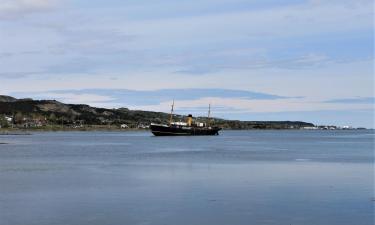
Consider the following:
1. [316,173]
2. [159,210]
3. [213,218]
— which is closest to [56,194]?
[159,210]

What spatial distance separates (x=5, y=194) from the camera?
21.8 m

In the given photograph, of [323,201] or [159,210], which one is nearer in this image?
[159,210]

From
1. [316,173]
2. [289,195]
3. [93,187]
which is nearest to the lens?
[289,195]

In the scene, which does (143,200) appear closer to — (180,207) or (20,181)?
(180,207)

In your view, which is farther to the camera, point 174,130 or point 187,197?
point 174,130

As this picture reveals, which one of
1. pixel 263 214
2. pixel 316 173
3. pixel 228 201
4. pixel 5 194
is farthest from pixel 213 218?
pixel 316 173

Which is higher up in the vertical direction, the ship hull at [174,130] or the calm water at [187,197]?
the ship hull at [174,130]

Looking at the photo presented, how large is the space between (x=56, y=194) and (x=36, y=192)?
104cm

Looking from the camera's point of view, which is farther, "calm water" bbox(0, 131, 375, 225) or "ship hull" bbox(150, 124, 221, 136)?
"ship hull" bbox(150, 124, 221, 136)

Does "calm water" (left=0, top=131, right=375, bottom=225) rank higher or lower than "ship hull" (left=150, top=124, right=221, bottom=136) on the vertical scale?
lower

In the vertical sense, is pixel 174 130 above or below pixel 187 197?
above

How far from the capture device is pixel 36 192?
22234 millimetres

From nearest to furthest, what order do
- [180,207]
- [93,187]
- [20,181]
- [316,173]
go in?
[180,207] → [93,187] → [20,181] → [316,173]

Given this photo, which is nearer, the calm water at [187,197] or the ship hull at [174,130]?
the calm water at [187,197]
